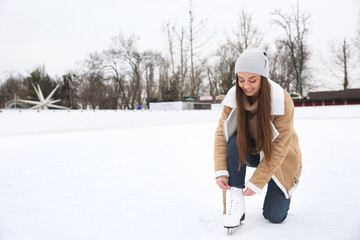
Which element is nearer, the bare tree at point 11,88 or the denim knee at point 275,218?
the denim knee at point 275,218

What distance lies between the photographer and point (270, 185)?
168cm

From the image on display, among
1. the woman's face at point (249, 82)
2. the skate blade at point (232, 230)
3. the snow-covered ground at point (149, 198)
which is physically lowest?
the snow-covered ground at point (149, 198)

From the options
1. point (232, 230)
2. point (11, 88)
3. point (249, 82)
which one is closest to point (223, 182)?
point (232, 230)

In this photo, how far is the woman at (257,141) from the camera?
1445mm

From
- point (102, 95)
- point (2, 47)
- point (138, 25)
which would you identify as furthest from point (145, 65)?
point (2, 47)

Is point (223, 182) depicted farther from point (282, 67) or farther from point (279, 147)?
point (282, 67)

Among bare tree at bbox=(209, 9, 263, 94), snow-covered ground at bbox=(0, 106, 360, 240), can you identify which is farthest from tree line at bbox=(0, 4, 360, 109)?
snow-covered ground at bbox=(0, 106, 360, 240)

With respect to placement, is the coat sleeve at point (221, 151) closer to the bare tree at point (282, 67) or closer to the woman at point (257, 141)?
the woman at point (257, 141)

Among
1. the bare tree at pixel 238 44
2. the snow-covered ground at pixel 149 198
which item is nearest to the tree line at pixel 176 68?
the bare tree at pixel 238 44

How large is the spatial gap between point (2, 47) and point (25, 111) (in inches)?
189

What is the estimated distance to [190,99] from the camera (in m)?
18.9

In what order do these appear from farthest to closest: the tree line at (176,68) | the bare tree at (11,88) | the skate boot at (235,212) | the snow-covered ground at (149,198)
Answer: the bare tree at (11,88), the tree line at (176,68), the snow-covered ground at (149,198), the skate boot at (235,212)

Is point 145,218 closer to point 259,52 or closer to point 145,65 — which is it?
point 259,52

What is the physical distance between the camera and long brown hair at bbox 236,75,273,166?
1.43m
